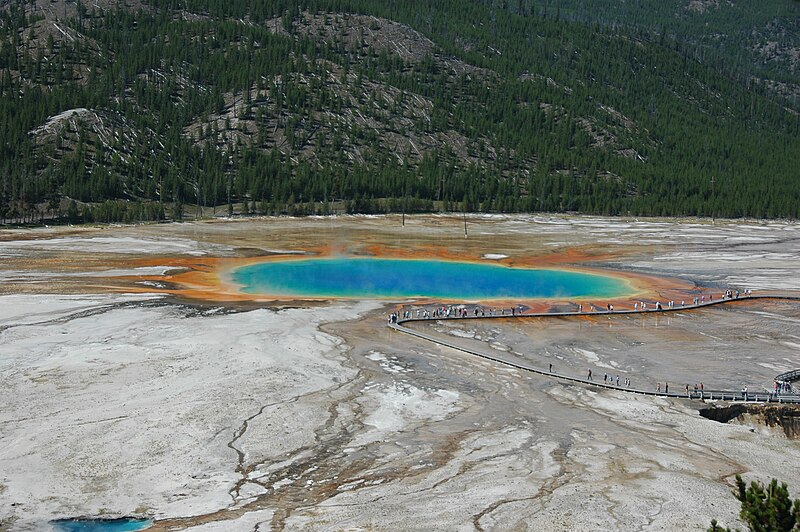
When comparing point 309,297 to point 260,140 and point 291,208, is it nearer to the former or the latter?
point 291,208

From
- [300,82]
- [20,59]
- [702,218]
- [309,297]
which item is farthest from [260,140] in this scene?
[309,297]

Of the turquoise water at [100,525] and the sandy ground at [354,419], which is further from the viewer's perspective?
the sandy ground at [354,419]

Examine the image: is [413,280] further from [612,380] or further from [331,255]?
[612,380]

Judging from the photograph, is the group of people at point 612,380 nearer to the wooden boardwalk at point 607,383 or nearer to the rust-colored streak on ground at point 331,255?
the wooden boardwalk at point 607,383

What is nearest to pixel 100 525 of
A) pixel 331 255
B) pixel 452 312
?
pixel 452 312

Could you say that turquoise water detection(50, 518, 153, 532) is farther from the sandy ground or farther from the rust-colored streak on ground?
the rust-colored streak on ground

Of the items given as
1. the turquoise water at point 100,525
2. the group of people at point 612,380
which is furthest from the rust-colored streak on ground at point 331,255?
the turquoise water at point 100,525
